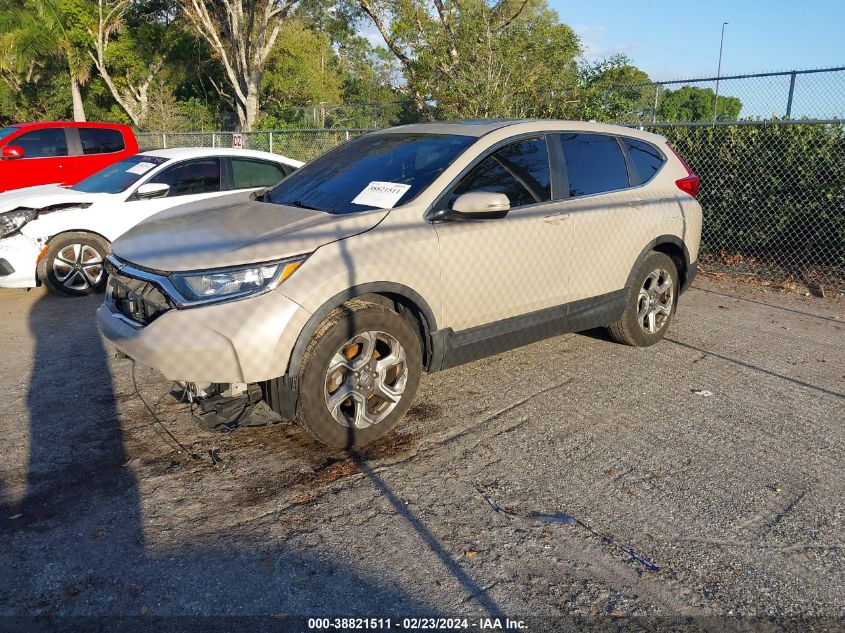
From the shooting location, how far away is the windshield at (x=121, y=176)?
8016 millimetres

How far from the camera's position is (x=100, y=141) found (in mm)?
11938

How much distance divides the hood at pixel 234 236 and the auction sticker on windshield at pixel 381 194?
0.40ft

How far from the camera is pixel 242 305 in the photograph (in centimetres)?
353

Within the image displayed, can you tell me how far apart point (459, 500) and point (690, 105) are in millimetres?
14792

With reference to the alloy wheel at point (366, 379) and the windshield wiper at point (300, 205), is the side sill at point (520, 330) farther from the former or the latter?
the windshield wiper at point (300, 205)

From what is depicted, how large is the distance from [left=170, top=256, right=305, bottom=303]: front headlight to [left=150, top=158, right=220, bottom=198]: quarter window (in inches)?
192

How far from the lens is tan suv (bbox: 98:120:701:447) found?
3.60m

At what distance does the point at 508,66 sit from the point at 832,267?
5.52m

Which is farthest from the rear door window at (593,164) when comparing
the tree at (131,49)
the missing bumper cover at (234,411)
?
the tree at (131,49)

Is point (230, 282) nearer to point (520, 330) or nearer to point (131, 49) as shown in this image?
point (520, 330)

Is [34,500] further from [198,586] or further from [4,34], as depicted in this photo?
[4,34]

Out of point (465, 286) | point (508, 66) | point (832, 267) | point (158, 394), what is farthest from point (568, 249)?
point (508, 66)

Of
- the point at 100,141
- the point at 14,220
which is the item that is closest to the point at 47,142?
the point at 100,141

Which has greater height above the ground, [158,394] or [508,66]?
[508,66]
